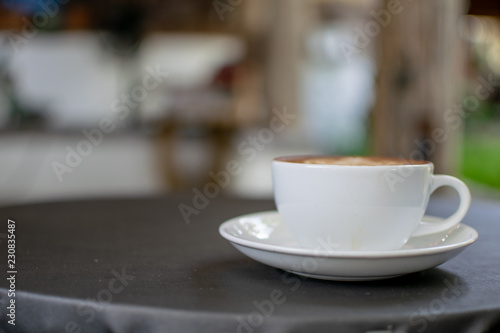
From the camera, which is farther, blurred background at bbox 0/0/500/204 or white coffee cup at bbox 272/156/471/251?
blurred background at bbox 0/0/500/204

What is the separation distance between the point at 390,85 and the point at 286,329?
180 cm

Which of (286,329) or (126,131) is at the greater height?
(286,329)

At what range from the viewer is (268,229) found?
2.42ft

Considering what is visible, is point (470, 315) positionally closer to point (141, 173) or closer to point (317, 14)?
point (141, 173)

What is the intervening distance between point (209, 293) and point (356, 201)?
0.18 m

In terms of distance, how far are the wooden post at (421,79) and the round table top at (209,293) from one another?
4.49 ft

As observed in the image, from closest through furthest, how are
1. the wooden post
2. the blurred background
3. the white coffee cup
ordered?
the white coffee cup
the wooden post
the blurred background

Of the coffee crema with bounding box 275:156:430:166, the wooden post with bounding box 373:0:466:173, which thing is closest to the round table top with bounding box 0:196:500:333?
the coffee crema with bounding box 275:156:430:166

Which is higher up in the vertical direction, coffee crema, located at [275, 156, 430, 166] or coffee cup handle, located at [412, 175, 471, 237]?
coffee crema, located at [275, 156, 430, 166]

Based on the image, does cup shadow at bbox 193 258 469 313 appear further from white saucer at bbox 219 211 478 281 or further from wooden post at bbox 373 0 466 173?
wooden post at bbox 373 0 466 173

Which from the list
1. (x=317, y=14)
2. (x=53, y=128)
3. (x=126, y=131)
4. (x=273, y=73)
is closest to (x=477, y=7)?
(x=317, y=14)

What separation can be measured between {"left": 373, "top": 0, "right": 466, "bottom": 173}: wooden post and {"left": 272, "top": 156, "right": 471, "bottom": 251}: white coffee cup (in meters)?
1.49

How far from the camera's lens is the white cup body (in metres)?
0.58

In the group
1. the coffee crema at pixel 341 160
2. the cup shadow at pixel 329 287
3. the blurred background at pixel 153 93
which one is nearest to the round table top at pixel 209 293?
the cup shadow at pixel 329 287
